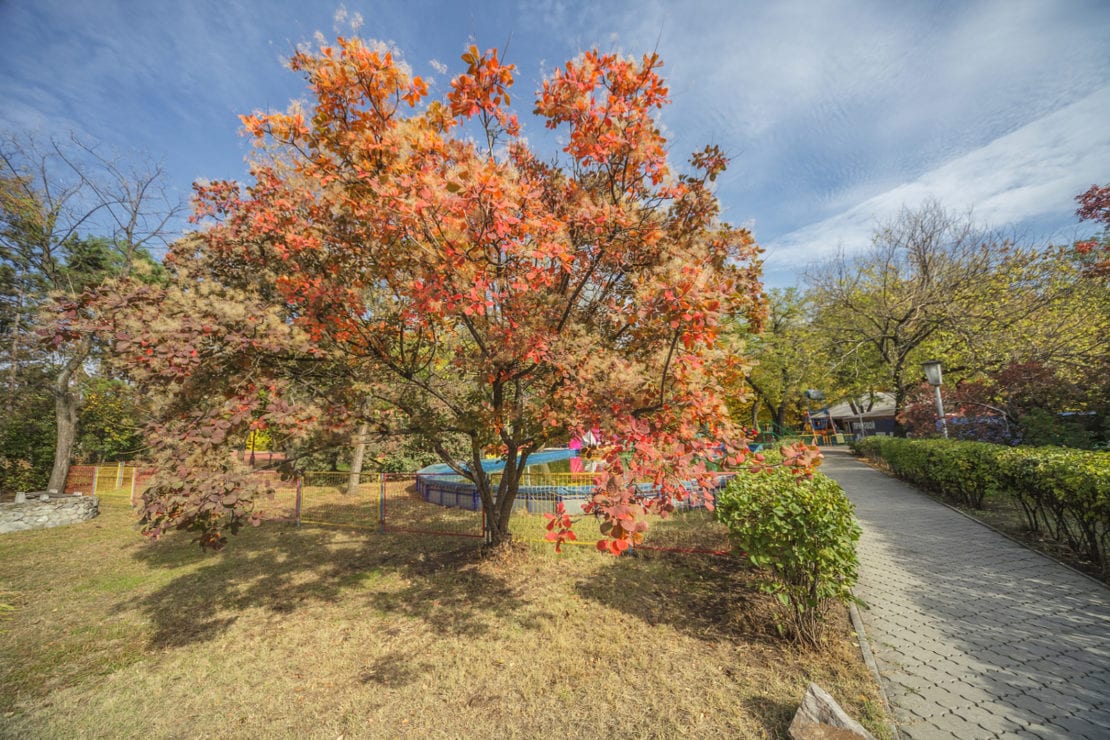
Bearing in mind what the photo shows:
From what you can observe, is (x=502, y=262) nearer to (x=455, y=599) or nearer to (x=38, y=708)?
(x=455, y=599)

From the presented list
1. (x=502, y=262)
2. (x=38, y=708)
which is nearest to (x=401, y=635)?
(x=38, y=708)

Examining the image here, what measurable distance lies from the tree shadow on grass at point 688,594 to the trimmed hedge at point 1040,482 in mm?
4015

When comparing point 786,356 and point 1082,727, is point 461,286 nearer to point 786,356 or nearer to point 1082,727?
point 1082,727

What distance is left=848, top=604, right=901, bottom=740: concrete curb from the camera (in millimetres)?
2791

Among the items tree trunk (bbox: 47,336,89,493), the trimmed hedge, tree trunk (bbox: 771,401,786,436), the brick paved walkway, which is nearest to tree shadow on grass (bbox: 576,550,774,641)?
the brick paved walkway

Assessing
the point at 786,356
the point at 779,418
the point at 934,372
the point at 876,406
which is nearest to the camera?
the point at 934,372

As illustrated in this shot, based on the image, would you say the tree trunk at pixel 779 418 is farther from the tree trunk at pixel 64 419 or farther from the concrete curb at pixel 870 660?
the tree trunk at pixel 64 419

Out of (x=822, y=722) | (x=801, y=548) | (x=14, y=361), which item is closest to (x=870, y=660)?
(x=801, y=548)

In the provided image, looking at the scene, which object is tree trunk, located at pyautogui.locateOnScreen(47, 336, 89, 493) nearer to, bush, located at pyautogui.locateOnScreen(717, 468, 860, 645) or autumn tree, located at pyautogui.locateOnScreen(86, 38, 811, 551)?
autumn tree, located at pyautogui.locateOnScreen(86, 38, 811, 551)

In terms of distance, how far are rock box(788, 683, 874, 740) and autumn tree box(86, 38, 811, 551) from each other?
154 cm

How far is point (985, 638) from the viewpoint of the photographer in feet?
12.3

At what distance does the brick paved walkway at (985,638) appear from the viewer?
2.81 m

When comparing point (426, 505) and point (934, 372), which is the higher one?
point (934, 372)

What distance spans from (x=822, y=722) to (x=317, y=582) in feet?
21.3
